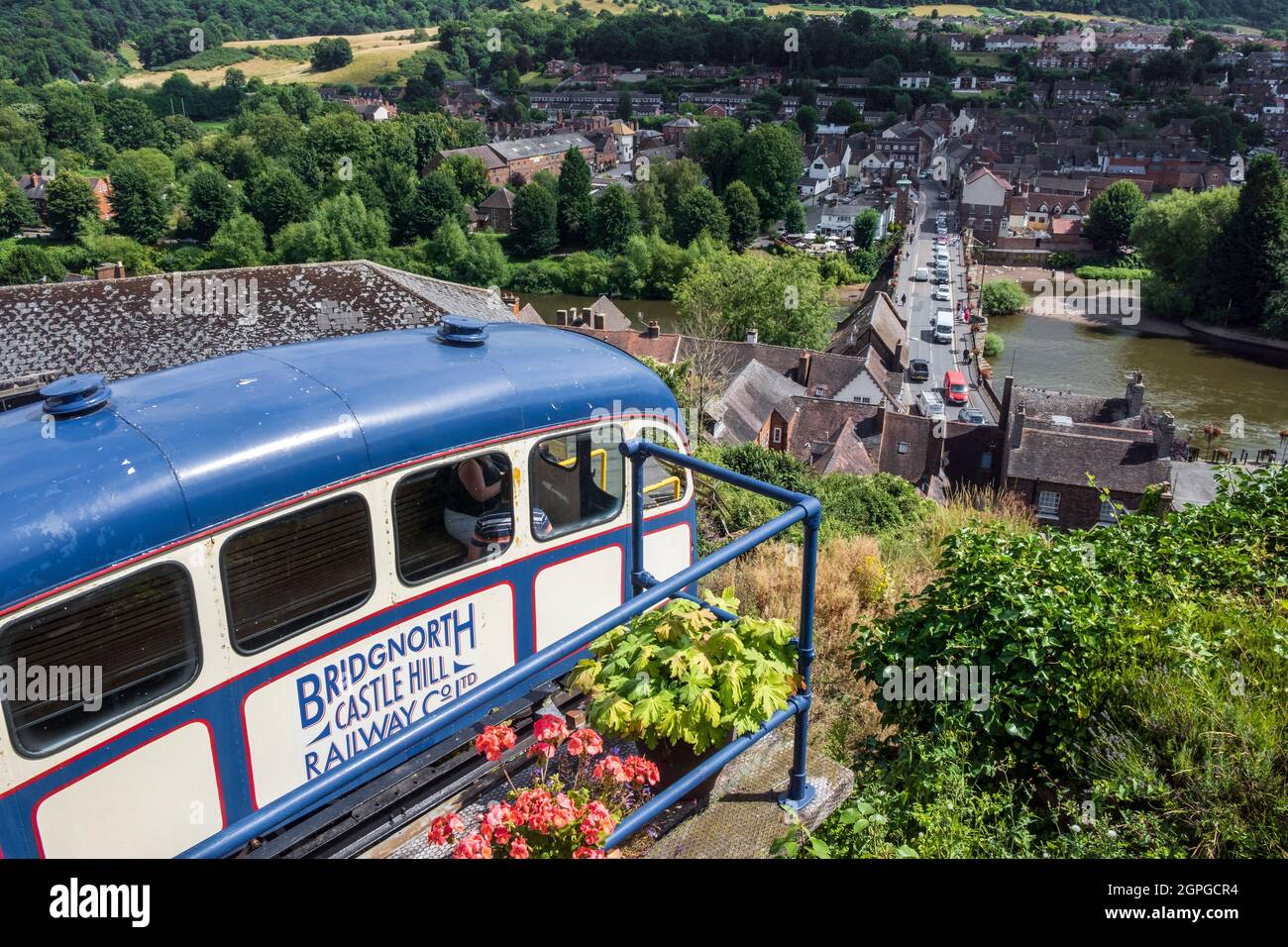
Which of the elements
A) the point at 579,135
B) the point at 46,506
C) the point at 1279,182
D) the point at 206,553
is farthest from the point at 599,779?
the point at 579,135

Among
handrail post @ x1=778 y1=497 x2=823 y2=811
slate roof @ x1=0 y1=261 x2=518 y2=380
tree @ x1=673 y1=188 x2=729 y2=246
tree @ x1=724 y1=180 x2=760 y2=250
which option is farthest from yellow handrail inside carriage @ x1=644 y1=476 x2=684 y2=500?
tree @ x1=724 y1=180 x2=760 y2=250

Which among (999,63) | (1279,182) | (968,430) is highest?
(999,63)

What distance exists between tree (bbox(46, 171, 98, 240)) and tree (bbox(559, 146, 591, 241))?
39934 millimetres

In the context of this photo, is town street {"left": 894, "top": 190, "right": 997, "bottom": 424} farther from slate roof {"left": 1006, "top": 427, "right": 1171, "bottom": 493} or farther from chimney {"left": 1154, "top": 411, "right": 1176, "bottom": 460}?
chimney {"left": 1154, "top": 411, "right": 1176, "bottom": 460}

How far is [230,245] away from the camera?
76375 millimetres

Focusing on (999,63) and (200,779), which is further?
(999,63)

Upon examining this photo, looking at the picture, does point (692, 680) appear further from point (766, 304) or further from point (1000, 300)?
point (1000, 300)

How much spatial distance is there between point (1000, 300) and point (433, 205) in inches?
1932

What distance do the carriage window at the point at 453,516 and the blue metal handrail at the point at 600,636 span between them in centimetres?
137

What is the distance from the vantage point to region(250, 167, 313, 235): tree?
81625 millimetres

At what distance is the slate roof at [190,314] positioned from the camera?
24.0m

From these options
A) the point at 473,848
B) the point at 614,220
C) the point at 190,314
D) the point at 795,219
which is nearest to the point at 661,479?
the point at 473,848

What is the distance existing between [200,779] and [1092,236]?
9812cm
